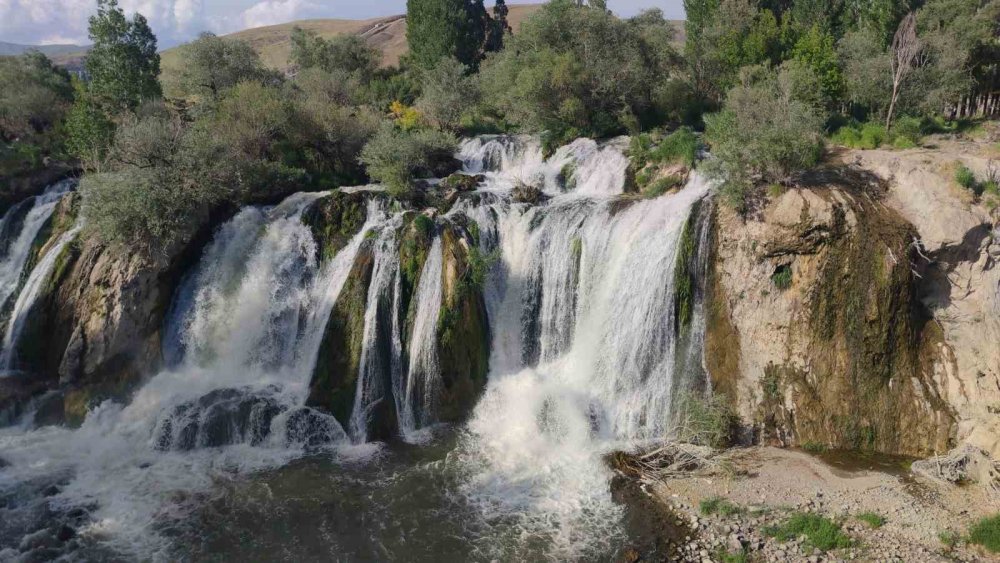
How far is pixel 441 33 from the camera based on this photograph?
4681 centimetres

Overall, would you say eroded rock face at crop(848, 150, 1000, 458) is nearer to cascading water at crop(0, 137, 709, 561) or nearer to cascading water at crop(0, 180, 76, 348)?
cascading water at crop(0, 137, 709, 561)

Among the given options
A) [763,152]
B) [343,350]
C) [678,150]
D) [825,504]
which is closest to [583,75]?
[678,150]

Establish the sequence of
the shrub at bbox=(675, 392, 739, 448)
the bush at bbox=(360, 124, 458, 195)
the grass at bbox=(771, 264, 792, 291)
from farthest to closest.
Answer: the bush at bbox=(360, 124, 458, 195), the grass at bbox=(771, 264, 792, 291), the shrub at bbox=(675, 392, 739, 448)

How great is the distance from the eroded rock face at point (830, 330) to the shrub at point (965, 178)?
5.77ft

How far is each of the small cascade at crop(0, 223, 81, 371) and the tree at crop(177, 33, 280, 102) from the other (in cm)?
1904

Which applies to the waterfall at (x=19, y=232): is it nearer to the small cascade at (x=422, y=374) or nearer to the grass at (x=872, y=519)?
the small cascade at (x=422, y=374)

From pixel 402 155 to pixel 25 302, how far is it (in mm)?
13870

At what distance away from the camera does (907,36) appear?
70.6 ft

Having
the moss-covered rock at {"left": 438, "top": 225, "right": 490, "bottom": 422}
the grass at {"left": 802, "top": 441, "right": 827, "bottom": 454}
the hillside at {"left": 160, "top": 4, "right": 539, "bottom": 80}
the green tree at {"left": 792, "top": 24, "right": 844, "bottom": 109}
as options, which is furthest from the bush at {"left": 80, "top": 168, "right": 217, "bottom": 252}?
the hillside at {"left": 160, "top": 4, "right": 539, "bottom": 80}

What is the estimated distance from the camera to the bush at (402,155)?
21.8m

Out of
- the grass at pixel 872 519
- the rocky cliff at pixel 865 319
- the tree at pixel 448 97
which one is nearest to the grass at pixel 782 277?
the rocky cliff at pixel 865 319

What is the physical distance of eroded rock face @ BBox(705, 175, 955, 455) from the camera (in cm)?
1476

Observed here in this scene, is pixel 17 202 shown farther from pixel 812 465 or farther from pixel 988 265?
pixel 988 265

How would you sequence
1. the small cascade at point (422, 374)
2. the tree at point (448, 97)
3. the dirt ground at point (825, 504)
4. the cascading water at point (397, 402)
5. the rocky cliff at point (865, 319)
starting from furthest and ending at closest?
1. the tree at point (448, 97)
2. the small cascade at point (422, 374)
3. the rocky cliff at point (865, 319)
4. the cascading water at point (397, 402)
5. the dirt ground at point (825, 504)
